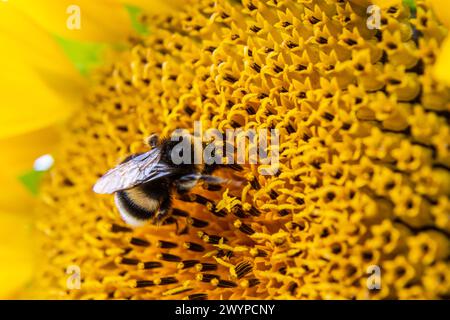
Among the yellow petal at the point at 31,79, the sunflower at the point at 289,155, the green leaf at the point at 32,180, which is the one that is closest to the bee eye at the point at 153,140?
the sunflower at the point at 289,155

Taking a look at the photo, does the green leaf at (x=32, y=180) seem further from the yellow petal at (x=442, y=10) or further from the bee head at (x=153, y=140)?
the yellow petal at (x=442, y=10)

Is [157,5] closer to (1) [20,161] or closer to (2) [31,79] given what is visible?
(2) [31,79]

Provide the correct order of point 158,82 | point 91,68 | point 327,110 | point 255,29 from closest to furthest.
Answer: point 327,110
point 255,29
point 158,82
point 91,68

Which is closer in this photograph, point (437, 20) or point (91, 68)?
point (437, 20)

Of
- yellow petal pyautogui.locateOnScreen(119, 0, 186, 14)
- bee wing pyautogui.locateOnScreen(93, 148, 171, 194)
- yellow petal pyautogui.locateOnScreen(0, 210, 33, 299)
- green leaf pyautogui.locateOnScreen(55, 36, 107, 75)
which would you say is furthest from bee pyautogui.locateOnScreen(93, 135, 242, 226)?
yellow petal pyautogui.locateOnScreen(0, 210, 33, 299)

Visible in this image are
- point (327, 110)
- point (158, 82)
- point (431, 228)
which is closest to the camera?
point (431, 228)
